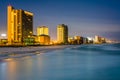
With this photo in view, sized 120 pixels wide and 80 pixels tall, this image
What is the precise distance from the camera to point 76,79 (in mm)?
15859

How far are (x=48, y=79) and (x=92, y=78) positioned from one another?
3460 mm

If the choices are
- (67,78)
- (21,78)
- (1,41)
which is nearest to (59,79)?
(67,78)

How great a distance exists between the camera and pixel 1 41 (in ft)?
654

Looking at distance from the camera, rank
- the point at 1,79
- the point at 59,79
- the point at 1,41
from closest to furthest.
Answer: the point at 1,79, the point at 59,79, the point at 1,41

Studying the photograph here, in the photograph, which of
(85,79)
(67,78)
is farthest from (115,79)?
(67,78)

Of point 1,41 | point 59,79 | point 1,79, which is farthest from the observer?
point 1,41

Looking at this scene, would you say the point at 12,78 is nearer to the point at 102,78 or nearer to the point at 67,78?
the point at 67,78

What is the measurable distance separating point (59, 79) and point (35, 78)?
179 cm

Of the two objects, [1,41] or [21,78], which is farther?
[1,41]

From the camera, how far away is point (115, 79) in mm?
16250

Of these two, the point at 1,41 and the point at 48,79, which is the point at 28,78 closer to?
the point at 48,79

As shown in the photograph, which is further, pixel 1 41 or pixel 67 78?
pixel 1 41

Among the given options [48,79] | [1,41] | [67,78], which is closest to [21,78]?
[48,79]

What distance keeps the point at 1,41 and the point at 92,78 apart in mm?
192092
